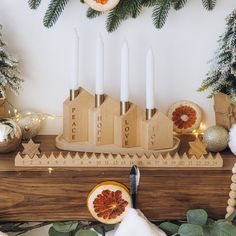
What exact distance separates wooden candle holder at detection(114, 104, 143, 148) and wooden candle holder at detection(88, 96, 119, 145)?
0.02 m

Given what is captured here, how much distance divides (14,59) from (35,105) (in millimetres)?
148

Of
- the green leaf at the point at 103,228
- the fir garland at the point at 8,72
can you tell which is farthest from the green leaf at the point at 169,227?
the fir garland at the point at 8,72

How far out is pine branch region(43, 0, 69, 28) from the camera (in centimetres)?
111

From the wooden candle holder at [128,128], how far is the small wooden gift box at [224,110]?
0.20 metres

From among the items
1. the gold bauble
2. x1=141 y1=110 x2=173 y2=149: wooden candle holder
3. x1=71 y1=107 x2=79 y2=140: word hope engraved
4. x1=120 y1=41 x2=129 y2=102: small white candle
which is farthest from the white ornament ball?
x1=71 y1=107 x2=79 y2=140: word hope engraved

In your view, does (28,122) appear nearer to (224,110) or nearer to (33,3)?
(33,3)

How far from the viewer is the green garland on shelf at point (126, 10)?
44.0 inches

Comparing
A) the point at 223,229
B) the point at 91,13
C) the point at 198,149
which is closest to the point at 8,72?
the point at 91,13

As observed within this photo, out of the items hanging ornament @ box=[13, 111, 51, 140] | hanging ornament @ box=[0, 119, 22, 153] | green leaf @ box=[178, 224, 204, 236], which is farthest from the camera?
hanging ornament @ box=[13, 111, 51, 140]

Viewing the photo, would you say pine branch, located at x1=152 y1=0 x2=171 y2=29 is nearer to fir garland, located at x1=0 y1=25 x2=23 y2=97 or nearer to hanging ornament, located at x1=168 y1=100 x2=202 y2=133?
hanging ornament, located at x1=168 y1=100 x2=202 y2=133

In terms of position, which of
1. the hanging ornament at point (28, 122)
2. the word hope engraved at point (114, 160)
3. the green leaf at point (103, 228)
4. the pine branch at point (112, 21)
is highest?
the pine branch at point (112, 21)

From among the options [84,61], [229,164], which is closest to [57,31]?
[84,61]

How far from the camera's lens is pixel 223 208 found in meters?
1.01

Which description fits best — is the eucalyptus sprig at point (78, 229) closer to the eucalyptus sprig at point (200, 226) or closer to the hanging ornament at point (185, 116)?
the eucalyptus sprig at point (200, 226)
